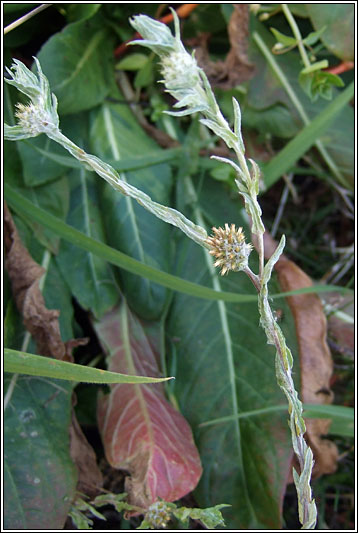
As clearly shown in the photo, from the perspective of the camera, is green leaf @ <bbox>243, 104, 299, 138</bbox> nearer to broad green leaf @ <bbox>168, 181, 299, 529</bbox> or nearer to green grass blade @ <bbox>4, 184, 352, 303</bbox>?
broad green leaf @ <bbox>168, 181, 299, 529</bbox>

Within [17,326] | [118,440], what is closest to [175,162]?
[17,326]

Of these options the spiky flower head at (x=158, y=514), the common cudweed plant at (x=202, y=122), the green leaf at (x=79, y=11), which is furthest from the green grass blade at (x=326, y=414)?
the green leaf at (x=79, y=11)

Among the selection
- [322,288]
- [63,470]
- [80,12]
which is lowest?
[63,470]

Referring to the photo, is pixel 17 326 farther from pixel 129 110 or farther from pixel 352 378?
pixel 352 378

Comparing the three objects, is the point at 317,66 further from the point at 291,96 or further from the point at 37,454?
the point at 37,454

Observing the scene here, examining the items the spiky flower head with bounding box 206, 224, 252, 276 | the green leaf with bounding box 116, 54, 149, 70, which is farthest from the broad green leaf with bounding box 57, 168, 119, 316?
the spiky flower head with bounding box 206, 224, 252, 276

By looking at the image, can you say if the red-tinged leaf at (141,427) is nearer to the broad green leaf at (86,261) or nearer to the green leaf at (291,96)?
the broad green leaf at (86,261)
